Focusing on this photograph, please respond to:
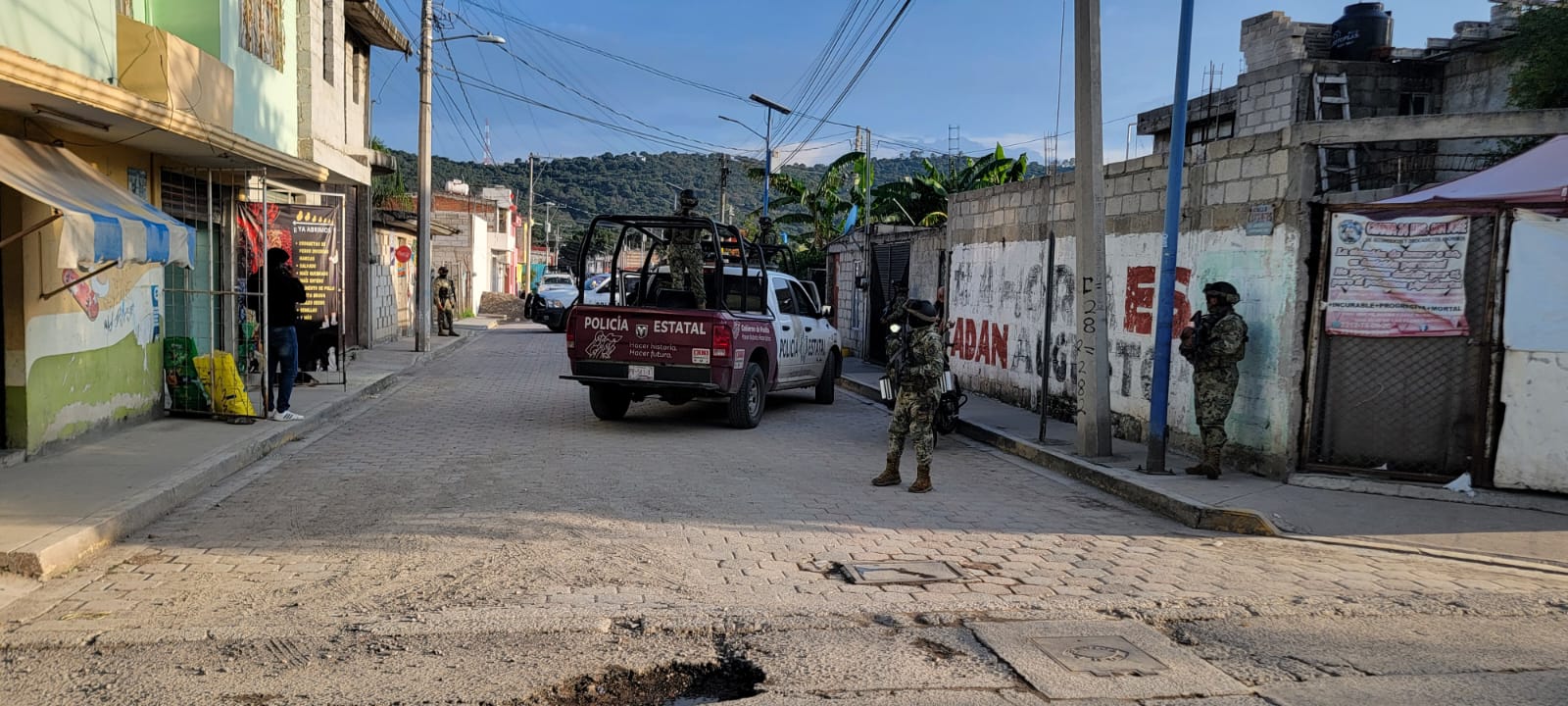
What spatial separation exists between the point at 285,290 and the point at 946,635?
8.79m

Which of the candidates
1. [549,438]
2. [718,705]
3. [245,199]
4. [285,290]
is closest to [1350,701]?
[718,705]

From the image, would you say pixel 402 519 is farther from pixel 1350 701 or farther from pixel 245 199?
pixel 245 199

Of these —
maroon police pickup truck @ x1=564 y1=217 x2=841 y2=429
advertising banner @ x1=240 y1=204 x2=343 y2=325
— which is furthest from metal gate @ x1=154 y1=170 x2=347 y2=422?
maroon police pickup truck @ x1=564 y1=217 x2=841 y2=429

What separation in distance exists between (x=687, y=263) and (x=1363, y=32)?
13167 mm

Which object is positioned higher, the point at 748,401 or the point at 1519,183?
the point at 1519,183

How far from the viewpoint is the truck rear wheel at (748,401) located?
1209 centimetres

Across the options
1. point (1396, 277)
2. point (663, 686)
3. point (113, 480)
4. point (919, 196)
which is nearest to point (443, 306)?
point (919, 196)

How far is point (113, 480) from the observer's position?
25.6ft

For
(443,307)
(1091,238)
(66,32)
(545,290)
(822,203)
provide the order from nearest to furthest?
1. (66,32)
2. (1091,238)
3. (443,307)
4. (822,203)
5. (545,290)

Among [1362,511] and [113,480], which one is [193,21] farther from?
[1362,511]

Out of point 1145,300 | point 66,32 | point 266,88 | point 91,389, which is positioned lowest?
point 91,389

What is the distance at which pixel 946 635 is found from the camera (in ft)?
16.6

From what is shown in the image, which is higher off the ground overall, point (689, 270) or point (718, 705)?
point (689, 270)

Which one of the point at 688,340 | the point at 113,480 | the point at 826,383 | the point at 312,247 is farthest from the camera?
the point at 312,247
